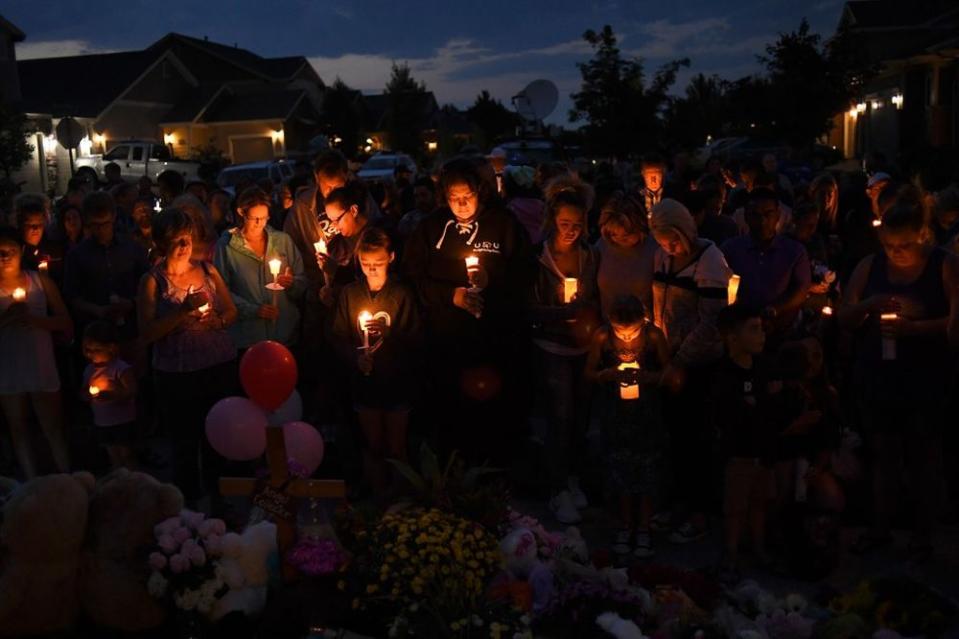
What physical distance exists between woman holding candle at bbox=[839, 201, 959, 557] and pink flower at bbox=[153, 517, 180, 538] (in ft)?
12.4

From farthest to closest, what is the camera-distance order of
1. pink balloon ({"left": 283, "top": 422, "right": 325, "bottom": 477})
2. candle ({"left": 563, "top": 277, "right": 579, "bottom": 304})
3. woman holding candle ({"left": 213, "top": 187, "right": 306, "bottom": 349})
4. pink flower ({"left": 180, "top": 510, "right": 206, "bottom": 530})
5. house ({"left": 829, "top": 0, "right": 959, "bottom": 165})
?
house ({"left": 829, "top": 0, "right": 959, "bottom": 165}) < woman holding candle ({"left": 213, "top": 187, "right": 306, "bottom": 349}) < candle ({"left": 563, "top": 277, "right": 579, "bottom": 304}) < pink balloon ({"left": 283, "top": 422, "right": 325, "bottom": 477}) < pink flower ({"left": 180, "top": 510, "right": 206, "bottom": 530})

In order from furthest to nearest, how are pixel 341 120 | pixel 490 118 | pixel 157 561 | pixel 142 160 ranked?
pixel 490 118 < pixel 341 120 < pixel 142 160 < pixel 157 561

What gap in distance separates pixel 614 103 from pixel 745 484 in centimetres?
1832

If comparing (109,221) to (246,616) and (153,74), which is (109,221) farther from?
(153,74)

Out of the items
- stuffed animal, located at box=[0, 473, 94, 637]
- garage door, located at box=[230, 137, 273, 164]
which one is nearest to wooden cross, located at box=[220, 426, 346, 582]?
stuffed animal, located at box=[0, 473, 94, 637]

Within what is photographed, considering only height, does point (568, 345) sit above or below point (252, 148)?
below

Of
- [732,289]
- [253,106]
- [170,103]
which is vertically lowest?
[732,289]

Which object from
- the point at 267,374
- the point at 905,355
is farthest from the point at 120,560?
the point at 905,355

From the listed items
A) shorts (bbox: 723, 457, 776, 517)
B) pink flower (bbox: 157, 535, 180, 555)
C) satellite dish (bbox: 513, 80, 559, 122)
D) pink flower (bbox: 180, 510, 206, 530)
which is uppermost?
satellite dish (bbox: 513, 80, 559, 122)

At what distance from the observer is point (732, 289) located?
17.6ft

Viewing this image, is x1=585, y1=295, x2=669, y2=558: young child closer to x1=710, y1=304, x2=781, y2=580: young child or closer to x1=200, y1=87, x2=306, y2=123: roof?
x1=710, y1=304, x2=781, y2=580: young child

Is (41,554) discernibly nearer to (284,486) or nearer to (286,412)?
(284,486)

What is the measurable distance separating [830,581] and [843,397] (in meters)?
2.76

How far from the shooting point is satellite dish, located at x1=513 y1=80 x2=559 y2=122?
51.4ft
